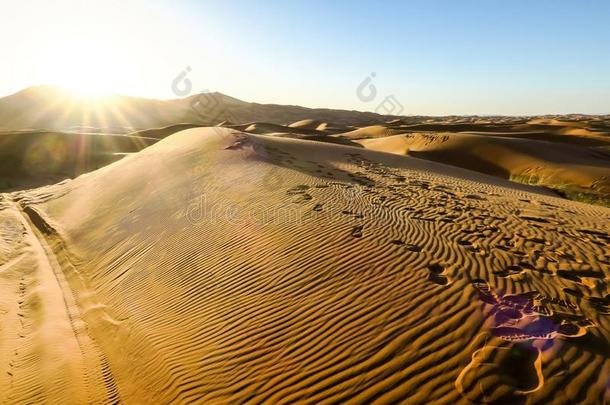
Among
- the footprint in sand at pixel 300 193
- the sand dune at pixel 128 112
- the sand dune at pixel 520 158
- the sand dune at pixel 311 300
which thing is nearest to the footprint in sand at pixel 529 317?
the sand dune at pixel 311 300

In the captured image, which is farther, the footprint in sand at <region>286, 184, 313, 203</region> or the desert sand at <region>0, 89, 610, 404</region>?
the footprint in sand at <region>286, 184, 313, 203</region>

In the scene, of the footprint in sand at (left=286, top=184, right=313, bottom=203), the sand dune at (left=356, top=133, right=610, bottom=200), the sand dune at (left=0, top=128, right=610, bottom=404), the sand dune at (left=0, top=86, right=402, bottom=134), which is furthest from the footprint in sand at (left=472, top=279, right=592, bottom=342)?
the sand dune at (left=0, top=86, right=402, bottom=134)

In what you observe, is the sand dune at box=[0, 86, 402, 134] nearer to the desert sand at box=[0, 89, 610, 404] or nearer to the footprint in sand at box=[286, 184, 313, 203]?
the desert sand at box=[0, 89, 610, 404]

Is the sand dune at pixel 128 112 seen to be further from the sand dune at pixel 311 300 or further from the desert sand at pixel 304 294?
the sand dune at pixel 311 300

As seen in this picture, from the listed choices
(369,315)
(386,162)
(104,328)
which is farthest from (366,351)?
(386,162)

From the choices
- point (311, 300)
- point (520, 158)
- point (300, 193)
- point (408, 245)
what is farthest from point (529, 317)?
point (520, 158)

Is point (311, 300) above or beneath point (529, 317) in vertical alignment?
beneath

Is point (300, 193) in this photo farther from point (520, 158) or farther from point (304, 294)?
point (520, 158)
